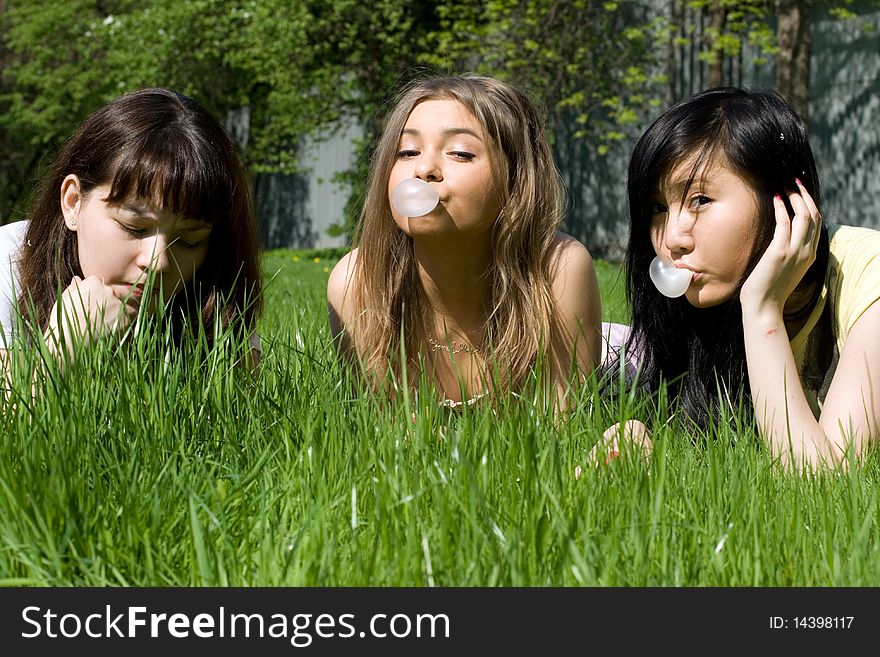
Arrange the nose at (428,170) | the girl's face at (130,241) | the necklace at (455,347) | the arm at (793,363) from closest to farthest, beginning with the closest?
1. the arm at (793,363)
2. the girl's face at (130,241)
3. the nose at (428,170)
4. the necklace at (455,347)

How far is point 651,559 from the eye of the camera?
1382 mm

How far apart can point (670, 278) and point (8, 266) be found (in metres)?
1.76

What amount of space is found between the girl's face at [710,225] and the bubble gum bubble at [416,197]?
1.84 ft

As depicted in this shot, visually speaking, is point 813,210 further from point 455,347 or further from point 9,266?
point 9,266

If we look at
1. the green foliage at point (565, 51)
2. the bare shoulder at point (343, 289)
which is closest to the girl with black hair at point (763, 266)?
the bare shoulder at point (343, 289)

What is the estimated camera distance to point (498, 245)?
8.77 feet

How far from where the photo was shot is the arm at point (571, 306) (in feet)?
8.89

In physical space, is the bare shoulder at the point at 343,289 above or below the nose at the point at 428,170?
below

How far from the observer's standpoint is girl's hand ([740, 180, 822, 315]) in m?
2.24

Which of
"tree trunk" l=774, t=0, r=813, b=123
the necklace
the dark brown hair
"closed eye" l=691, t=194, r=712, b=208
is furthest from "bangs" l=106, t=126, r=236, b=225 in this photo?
"tree trunk" l=774, t=0, r=813, b=123

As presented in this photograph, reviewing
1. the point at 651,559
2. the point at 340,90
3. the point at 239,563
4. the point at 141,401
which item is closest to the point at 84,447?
the point at 141,401

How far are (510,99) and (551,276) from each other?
50 centimetres

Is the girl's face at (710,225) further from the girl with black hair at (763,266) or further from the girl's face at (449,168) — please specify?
the girl's face at (449,168)

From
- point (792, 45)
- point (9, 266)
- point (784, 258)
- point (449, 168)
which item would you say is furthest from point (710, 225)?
point (792, 45)
